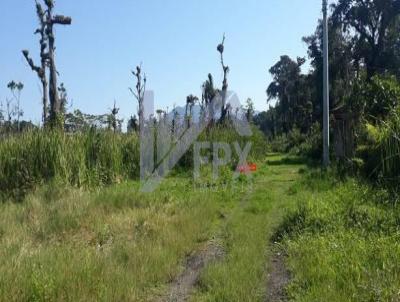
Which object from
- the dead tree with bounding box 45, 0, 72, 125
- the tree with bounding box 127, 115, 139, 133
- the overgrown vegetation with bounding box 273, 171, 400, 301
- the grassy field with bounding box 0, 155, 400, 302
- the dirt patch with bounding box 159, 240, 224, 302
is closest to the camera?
the overgrown vegetation with bounding box 273, 171, 400, 301

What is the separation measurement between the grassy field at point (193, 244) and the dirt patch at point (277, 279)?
80mm

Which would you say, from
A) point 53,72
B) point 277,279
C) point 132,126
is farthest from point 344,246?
point 132,126

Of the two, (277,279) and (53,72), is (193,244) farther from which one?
(53,72)

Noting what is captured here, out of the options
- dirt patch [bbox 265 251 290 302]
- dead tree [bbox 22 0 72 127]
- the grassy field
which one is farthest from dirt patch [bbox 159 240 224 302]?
dead tree [bbox 22 0 72 127]

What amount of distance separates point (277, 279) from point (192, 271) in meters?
1.09

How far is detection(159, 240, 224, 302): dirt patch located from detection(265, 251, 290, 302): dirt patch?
76cm

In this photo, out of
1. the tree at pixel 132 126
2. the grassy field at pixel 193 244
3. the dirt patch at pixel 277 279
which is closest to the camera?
the grassy field at pixel 193 244

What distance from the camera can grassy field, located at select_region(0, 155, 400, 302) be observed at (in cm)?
467

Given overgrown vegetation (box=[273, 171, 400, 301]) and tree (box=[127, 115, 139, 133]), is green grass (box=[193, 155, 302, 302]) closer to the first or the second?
overgrown vegetation (box=[273, 171, 400, 301])

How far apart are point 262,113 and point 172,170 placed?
66467mm

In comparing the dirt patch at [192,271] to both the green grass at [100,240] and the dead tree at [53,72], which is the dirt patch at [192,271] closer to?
the green grass at [100,240]

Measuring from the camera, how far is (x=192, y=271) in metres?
5.85

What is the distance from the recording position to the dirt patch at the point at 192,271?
198 inches

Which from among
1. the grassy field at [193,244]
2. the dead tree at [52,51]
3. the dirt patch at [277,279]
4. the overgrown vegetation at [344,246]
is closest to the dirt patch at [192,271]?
the grassy field at [193,244]
